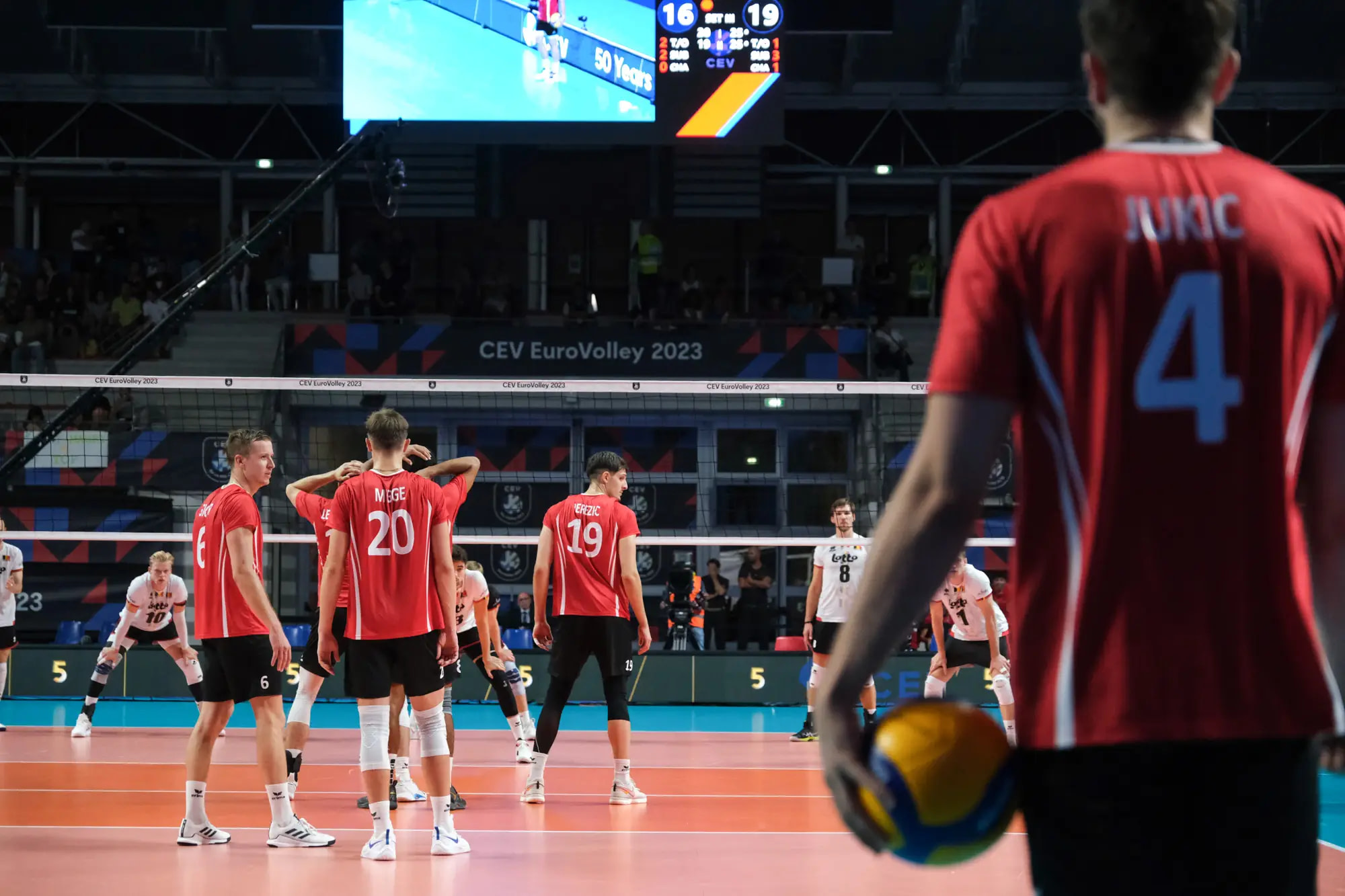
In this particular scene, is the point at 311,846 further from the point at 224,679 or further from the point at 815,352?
the point at 815,352

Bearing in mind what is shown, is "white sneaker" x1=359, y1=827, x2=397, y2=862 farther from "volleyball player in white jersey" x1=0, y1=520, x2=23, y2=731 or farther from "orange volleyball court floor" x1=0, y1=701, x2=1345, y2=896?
"volleyball player in white jersey" x1=0, y1=520, x2=23, y2=731

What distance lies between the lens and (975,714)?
69.1 inches

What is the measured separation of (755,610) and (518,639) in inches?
115

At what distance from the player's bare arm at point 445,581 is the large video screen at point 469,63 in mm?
10727

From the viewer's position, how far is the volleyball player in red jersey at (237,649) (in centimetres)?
689

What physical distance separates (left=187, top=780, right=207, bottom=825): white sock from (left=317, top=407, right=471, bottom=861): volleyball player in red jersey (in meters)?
0.95

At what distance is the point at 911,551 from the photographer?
1589mm

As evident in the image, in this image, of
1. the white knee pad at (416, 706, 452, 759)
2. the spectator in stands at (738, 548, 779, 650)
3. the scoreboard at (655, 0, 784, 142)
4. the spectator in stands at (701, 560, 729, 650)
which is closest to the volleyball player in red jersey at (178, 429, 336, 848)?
the white knee pad at (416, 706, 452, 759)

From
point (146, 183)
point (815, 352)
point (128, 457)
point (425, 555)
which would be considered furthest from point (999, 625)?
point (146, 183)

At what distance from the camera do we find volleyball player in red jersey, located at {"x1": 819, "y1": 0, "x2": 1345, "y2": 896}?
5.00 feet

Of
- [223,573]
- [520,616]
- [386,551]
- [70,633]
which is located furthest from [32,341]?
[386,551]

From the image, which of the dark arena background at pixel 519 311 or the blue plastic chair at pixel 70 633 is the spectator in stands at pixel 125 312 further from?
the blue plastic chair at pixel 70 633

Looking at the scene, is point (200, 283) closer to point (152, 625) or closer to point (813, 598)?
point (152, 625)

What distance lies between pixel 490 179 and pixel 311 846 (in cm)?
1636
